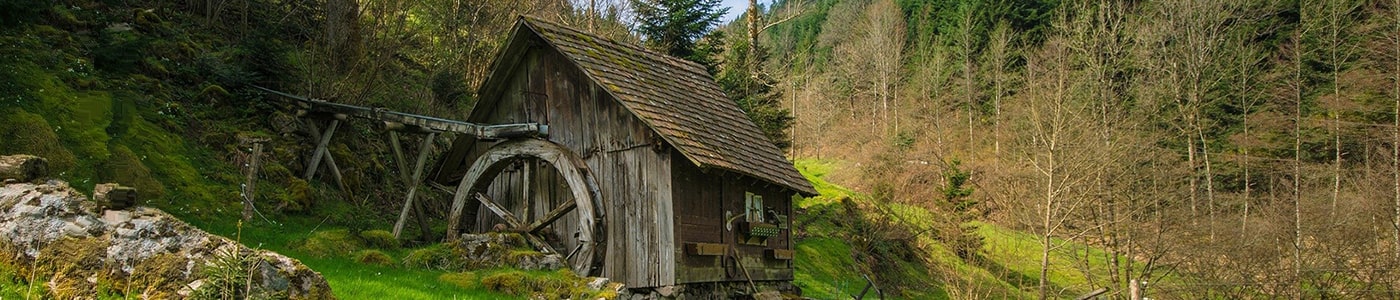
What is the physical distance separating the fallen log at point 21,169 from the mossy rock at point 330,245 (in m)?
3.68

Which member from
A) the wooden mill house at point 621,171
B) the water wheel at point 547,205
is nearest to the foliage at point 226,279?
the wooden mill house at point 621,171

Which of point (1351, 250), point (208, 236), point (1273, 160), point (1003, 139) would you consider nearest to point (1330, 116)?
point (1273, 160)

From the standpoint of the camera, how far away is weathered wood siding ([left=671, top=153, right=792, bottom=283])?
1266 centimetres

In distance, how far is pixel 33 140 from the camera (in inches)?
434

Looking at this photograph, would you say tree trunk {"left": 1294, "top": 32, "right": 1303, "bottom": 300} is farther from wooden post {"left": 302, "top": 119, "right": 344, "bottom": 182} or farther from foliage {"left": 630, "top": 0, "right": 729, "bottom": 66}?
wooden post {"left": 302, "top": 119, "right": 344, "bottom": 182}

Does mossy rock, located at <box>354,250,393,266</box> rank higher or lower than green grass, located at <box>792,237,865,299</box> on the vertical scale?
higher

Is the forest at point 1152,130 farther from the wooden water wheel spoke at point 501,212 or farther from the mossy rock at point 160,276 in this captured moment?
A: the mossy rock at point 160,276

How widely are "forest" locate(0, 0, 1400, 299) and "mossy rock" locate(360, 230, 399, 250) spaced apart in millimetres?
402

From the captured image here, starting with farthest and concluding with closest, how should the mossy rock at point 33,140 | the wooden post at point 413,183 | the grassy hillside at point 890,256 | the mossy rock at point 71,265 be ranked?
the grassy hillside at point 890,256, the wooden post at point 413,183, the mossy rock at point 33,140, the mossy rock at point 71,265

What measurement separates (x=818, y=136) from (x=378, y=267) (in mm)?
39442

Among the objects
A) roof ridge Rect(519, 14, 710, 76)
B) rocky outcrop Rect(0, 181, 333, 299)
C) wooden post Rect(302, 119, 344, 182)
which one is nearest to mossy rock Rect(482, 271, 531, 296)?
rocky outcrop Rect(0, 181, 333, 299)

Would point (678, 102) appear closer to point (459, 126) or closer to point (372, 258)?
point (459, 126)

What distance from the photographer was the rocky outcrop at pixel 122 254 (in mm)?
6098

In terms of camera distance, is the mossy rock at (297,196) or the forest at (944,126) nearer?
the forest at (944,126)
